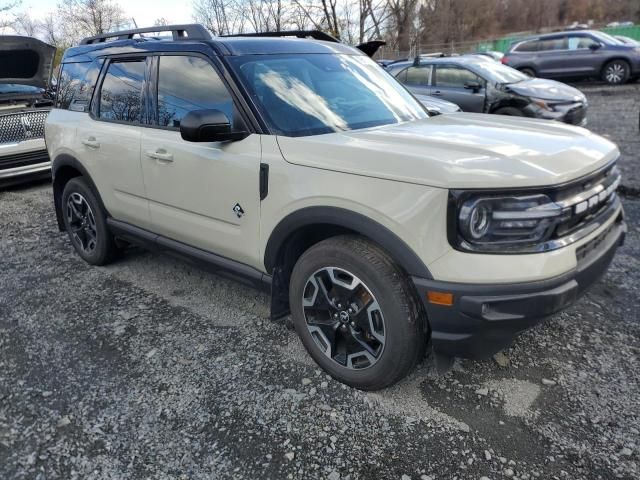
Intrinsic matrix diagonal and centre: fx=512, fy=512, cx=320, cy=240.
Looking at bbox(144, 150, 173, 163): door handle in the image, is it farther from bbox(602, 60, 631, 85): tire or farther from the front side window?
bbox(602, 60, 631, 85): tire

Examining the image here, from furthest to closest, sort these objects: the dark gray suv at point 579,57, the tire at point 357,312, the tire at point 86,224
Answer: the dark gray suv at point 579,57 < the tire at point 86,224 < the tire at point 357,312

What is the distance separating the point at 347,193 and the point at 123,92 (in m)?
2.28

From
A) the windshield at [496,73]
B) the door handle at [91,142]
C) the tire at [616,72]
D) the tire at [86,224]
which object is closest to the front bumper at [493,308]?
the door handle at [91,142]

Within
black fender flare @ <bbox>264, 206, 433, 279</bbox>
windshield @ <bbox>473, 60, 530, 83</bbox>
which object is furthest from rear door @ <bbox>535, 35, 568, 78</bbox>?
black fender flare @ <bbox>264, 206, 433, 279</bbox>

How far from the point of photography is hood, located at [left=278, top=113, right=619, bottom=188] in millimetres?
2182

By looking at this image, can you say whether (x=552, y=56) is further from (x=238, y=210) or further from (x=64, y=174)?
(x=238, y=210)

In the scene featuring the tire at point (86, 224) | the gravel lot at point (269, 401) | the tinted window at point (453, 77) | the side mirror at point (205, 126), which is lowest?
the gravel lot at point (269, 401)

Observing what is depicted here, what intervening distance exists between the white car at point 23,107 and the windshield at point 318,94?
534 cm

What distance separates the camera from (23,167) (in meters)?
7.09

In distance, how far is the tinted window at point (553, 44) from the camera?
16.5m

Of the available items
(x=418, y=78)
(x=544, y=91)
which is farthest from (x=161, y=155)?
(x=544, y=91)

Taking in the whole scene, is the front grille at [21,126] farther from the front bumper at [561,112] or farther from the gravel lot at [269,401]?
the front bumper at [561,112]

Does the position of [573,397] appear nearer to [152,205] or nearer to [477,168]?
[477,168]

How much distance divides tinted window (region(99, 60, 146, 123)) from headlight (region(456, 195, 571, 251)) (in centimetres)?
252
